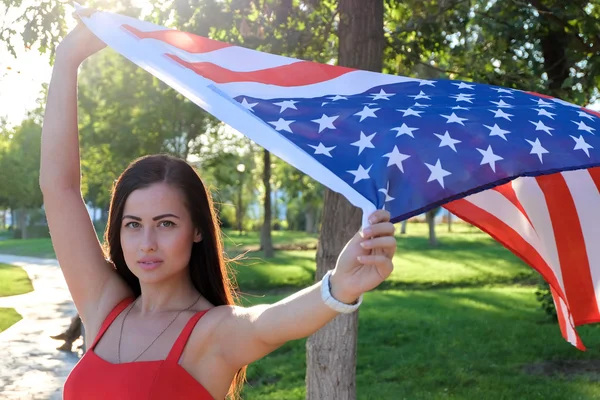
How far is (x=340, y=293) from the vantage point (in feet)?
6.07

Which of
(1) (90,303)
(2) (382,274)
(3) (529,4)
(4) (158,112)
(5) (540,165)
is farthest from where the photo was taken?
(4) (158,112)

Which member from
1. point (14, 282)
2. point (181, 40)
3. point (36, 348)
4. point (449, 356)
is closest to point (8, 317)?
point (36, 348)

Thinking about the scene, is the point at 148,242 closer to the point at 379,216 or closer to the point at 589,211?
the point at 379,216

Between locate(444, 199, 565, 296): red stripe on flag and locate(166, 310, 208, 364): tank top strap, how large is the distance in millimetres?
1466

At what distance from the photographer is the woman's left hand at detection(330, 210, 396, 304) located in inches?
69.4

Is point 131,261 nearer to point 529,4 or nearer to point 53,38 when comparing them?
point 53,38

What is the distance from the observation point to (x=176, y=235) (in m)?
2.45

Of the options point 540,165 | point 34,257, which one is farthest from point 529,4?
point 34,257

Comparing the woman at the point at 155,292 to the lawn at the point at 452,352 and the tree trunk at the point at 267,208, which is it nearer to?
the lawn at the point at 452,352

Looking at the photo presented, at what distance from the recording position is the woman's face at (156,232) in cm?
241

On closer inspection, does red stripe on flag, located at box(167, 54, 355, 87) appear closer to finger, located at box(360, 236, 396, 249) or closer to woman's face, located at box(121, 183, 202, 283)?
woman's face, located at box(121, 183, 202, 283)

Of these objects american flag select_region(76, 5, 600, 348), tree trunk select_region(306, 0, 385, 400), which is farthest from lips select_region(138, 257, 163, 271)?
tree trunk select_region(306, 0, 385, 400)

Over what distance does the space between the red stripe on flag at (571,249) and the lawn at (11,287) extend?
8.55 metres

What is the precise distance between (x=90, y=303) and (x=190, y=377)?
68cm
